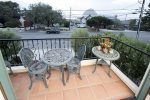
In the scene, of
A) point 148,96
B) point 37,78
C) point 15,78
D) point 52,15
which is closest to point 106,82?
point 148,96

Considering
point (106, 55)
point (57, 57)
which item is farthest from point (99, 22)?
point (57, 57)

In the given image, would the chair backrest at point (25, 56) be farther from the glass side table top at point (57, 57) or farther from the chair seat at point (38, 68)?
the glass side table top at point (57, 57)

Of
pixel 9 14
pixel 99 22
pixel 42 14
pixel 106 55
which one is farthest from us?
pixel 99 22

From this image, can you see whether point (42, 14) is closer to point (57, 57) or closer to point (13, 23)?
point (13, 23)

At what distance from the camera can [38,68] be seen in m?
1.91

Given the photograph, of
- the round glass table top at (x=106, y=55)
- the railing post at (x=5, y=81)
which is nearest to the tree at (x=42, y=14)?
the round glass table top at (x=106, y=55)

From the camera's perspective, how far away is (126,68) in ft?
11.0

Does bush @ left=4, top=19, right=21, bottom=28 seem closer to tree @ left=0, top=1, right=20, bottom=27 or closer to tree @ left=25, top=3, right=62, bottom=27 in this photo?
tree @ left=0, top=1, right=20, bottom=27

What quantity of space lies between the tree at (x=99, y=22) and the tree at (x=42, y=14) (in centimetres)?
588

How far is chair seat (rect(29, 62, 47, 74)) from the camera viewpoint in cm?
182

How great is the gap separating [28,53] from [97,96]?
151 centimetres

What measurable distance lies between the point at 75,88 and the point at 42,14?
17358 mm

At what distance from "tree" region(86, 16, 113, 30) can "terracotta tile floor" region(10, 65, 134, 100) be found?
59.5 feet

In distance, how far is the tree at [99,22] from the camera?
19.2m
